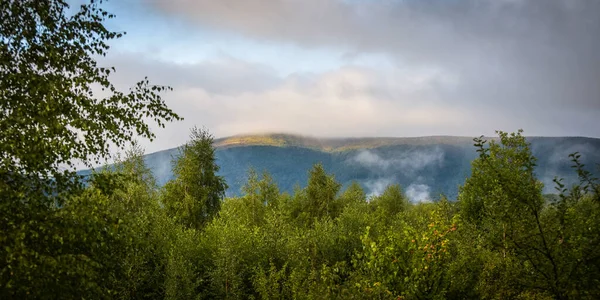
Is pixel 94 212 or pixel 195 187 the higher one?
pixel 94 212

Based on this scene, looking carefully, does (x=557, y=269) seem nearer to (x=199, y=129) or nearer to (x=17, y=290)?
(x=17, y=290)

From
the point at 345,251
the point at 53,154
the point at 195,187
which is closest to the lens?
the point at 53,154

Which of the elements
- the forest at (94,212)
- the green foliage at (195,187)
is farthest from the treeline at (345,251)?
the green foliage at (195,187)

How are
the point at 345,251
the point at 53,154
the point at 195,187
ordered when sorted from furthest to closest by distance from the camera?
the point at 195,187
the point at 345,251
the point at 53,154

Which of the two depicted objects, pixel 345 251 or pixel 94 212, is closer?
pixel 94 212

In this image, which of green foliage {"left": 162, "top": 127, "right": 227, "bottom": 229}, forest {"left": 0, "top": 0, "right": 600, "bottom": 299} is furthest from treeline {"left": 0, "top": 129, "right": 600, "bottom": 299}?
green foliage {"left": 162, "top": 127, "right": 227, "bottom": 229}

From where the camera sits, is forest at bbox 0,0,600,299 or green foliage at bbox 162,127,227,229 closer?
forest at bbox 0,0,600,299

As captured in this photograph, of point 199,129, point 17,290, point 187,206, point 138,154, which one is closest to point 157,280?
point 17,290

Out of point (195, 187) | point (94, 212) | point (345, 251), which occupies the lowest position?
point (345, 251)

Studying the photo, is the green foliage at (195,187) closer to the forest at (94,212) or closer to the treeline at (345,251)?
the treeline at (345,251)

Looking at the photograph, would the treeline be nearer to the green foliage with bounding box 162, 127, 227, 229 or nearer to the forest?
the forest

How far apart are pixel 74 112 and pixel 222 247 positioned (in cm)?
2185

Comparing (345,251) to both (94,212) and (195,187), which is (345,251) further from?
(94,212)

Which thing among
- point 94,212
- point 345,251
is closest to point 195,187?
point 345,251
